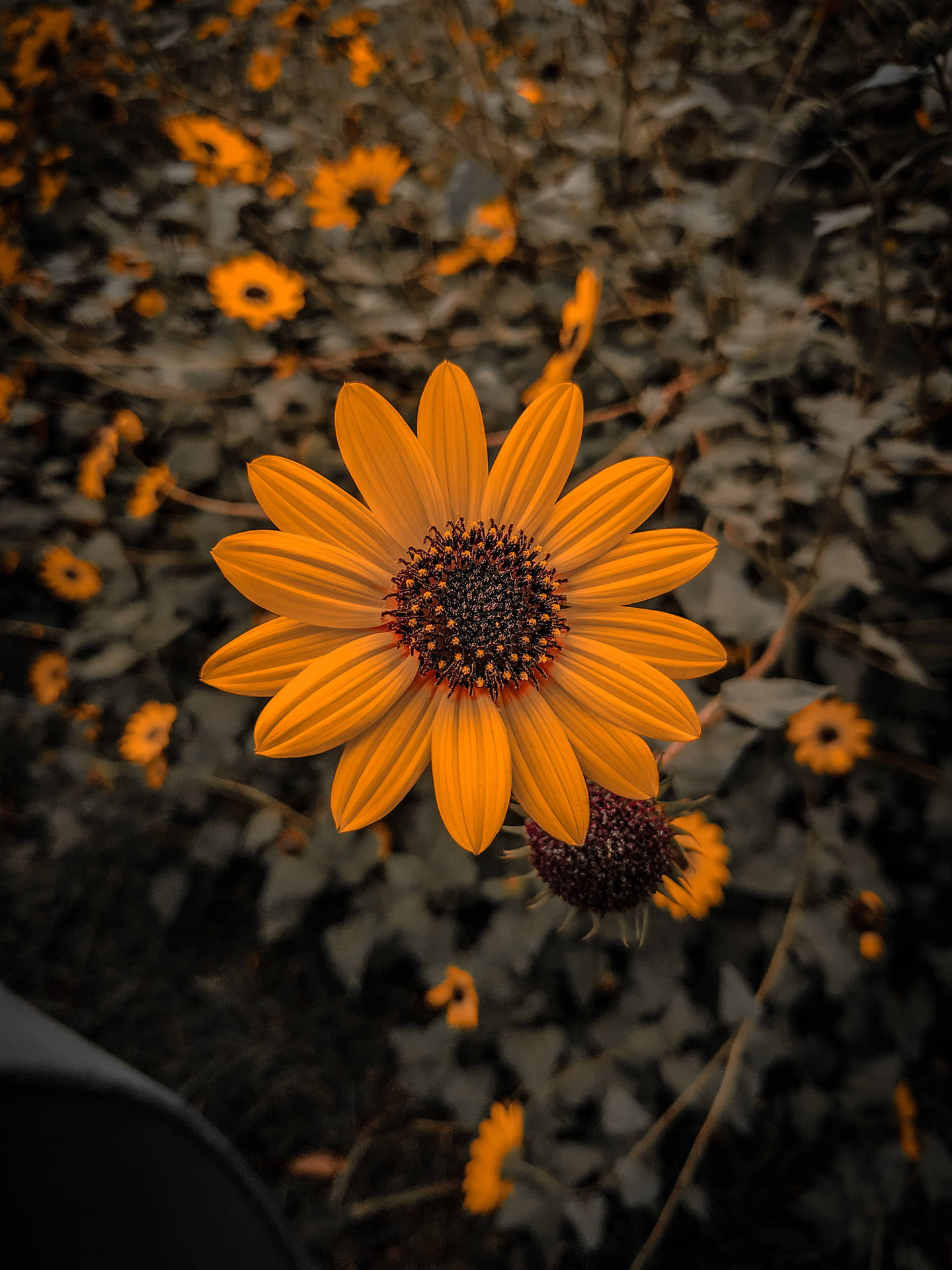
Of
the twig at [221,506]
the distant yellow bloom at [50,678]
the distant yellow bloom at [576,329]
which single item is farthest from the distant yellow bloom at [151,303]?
the distant yellow bloom at [576,329]

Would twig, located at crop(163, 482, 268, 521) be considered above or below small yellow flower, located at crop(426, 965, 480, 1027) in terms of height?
above

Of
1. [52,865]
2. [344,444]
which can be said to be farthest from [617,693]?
[52,865]

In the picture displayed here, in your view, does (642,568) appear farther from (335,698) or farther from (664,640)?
(335,698)

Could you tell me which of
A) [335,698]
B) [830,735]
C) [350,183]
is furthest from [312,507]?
[350,183]

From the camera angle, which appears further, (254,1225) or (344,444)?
(254,1225)

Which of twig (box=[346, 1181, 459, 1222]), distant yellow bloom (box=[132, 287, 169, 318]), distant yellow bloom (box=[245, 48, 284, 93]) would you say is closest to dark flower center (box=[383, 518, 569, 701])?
twig (box=[346, 1181, 459, 1222])

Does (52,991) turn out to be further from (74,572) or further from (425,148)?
(425,148)

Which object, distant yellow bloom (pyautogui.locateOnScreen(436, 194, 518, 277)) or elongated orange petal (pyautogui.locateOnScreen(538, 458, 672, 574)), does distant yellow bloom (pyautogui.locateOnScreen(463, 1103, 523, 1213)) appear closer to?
elongated orange petal (pyautogui.locateOnScreen(538, 458, 672, 574))
